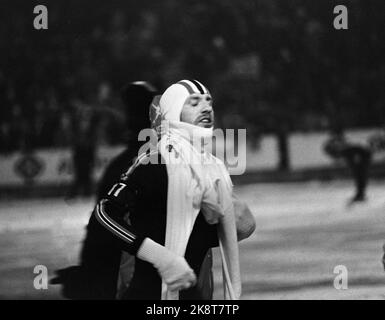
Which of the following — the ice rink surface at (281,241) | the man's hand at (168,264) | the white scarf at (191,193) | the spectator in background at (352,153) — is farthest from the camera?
the spectator in background at (352,153)

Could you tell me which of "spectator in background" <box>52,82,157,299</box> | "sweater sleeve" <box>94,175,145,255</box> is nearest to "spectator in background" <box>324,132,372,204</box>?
"spectator in background" <box>52,82,157,299</box>

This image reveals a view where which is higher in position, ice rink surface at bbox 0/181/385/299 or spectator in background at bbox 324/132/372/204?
spectator in background at bbox 324/132/372/204

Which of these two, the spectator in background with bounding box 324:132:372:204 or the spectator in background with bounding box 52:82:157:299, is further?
the spectator in background with bounding box 324:132:372:204

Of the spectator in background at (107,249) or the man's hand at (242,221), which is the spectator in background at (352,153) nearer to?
the spectator in background at (107,249)

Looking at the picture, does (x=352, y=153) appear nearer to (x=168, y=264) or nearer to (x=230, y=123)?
(x=230, y=123)

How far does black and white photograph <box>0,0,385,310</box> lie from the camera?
12.6ft

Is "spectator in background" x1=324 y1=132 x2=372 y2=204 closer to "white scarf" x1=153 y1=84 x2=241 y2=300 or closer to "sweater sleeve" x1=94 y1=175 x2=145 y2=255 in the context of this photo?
"white scarf" x1=153 y1=84 x2=241 y2=300

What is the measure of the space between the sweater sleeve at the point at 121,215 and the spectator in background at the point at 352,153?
1746 millimetres

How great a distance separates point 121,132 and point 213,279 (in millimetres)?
1186

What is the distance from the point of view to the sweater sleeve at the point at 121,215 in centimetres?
262

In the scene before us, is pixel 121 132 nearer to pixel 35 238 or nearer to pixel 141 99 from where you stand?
pixel 141 99

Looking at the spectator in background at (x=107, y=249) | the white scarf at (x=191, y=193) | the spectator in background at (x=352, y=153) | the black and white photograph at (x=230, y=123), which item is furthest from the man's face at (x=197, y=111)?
the spectator in background at (x=352, y=153)

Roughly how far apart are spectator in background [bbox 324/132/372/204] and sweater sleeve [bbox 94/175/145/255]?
1.75 meters

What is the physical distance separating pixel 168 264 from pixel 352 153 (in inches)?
75.7
